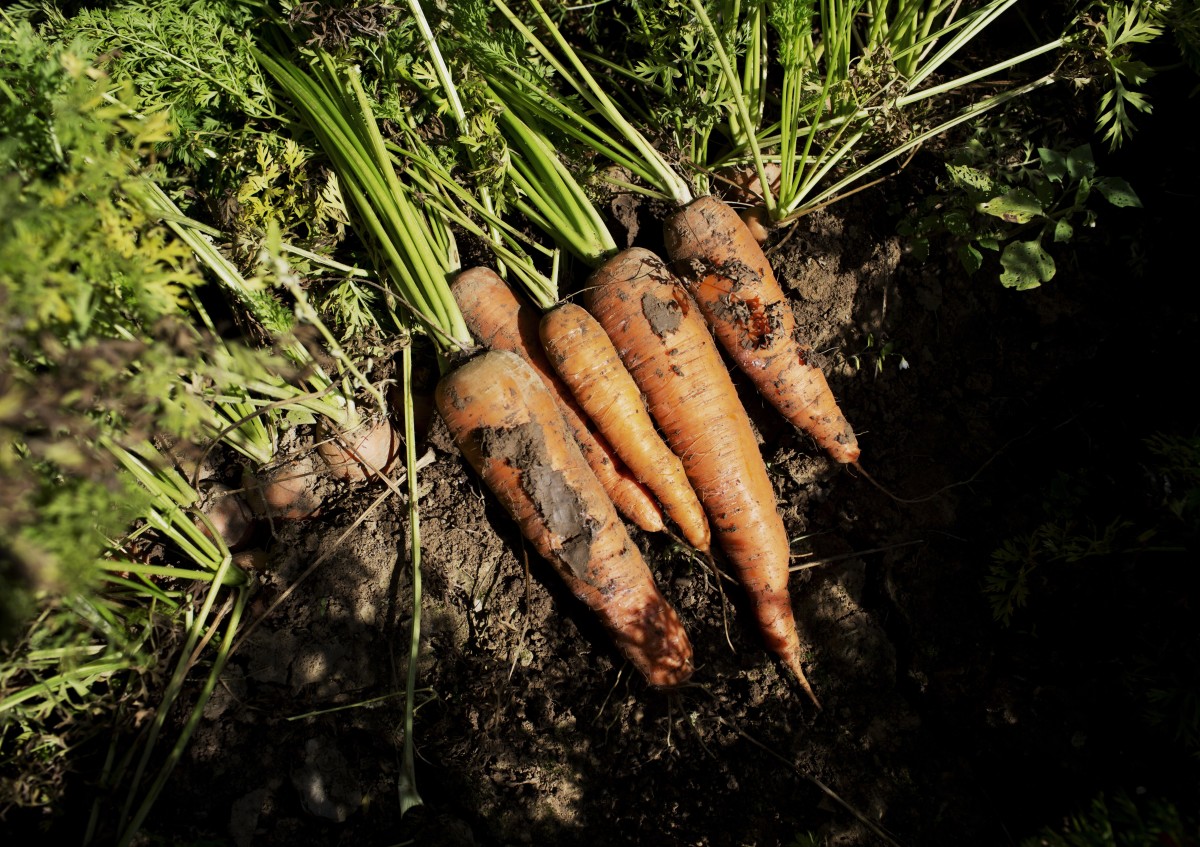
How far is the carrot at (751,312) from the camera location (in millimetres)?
2479

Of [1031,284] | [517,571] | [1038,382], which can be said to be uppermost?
[1031,284]

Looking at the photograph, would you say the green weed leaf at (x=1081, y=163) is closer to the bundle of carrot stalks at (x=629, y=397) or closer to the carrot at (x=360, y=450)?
the bundle of carrot stalks at (x=629, y=397)

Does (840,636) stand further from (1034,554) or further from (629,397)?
(629,397)

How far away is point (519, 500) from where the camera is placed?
2.37 m

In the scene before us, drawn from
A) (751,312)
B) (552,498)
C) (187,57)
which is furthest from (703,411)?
(187,57)

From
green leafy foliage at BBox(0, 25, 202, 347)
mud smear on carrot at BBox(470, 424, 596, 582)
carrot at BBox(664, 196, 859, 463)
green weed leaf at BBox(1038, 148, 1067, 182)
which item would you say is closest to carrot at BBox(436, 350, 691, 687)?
mud smear on carrot at BBox(470, 424, 596, 582)

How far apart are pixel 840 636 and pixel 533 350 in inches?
56.2

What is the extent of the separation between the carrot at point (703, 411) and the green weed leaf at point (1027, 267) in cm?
95

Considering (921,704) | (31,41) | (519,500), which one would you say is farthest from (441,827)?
(31,41)

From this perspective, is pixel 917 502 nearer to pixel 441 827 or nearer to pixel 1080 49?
pixel 1080 49

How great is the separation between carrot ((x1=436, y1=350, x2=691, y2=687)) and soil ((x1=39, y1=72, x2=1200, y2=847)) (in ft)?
0.46

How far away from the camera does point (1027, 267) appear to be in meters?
2.35

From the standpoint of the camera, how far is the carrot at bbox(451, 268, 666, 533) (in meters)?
2.49

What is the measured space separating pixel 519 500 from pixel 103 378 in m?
1.21
